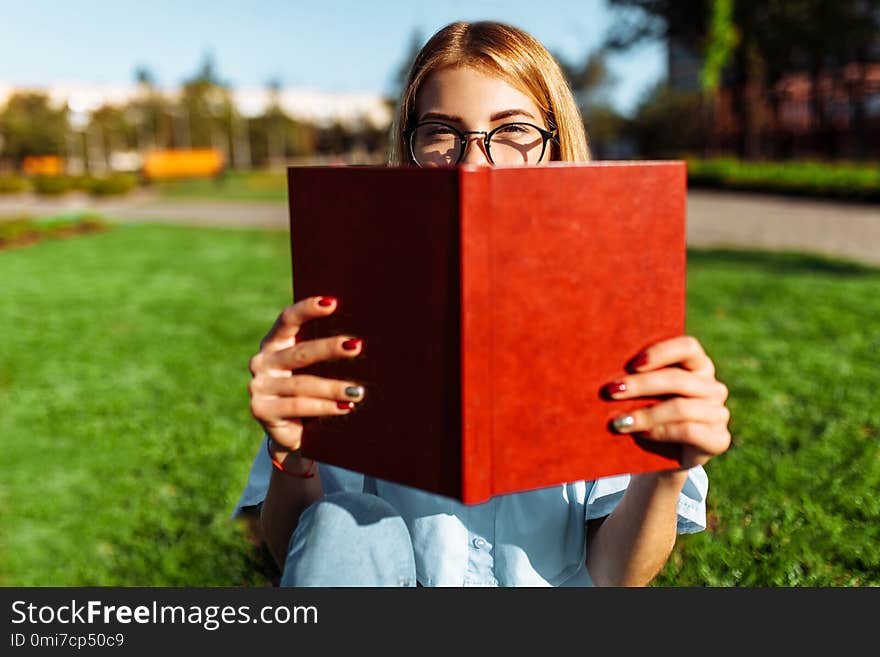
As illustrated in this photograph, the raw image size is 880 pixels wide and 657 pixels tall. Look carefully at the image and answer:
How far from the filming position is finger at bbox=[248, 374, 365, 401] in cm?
123

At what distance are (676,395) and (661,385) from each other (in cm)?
4

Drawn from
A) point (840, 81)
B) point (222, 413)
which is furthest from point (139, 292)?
point (840, 81)

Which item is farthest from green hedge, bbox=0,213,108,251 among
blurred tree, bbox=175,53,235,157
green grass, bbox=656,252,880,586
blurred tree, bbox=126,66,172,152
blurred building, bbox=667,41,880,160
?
blurred tree, bbox=126,66,172,152

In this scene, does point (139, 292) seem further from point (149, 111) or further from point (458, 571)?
point (149, 111)

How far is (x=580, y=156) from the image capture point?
1711 mm

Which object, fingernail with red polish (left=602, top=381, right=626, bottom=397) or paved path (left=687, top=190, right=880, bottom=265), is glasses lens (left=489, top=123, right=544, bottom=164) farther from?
paved path (left=687, top=190, right=880, bottom=265)

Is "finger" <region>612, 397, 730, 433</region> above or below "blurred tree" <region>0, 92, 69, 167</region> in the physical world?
below

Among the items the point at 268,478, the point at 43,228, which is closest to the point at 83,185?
the point at 43,228

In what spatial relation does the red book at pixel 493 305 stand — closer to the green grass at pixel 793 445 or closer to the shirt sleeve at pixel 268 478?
the shirt sleeve at pixel 268 478

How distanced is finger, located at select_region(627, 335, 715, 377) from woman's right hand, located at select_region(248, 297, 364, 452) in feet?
1.24

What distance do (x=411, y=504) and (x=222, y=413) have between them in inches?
117

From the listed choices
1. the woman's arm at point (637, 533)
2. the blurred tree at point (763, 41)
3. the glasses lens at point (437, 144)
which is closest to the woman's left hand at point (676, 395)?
the woman's arm at point (637, 533)

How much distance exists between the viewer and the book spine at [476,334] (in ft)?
3.49

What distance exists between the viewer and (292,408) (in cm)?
127
